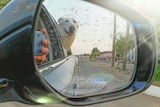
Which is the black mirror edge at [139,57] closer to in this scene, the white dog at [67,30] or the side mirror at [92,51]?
the side mirror at [92,51]

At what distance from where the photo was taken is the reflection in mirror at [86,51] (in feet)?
4.75

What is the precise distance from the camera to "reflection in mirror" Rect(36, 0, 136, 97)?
1.45m

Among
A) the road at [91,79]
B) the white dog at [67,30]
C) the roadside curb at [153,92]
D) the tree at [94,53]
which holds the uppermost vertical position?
the white dog at [67,30]

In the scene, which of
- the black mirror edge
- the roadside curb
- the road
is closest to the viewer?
the black mirror edge

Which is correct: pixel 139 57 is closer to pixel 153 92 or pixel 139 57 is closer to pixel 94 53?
pixel 94 53

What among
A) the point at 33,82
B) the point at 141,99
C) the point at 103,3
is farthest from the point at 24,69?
the point at 141,99

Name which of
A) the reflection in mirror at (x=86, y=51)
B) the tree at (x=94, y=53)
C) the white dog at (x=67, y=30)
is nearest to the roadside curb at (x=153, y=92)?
the reflection in mirror at (x=86, y=51)

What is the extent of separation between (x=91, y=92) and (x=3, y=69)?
Answer: 52 centimetres

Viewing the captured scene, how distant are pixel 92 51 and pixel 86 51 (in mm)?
61

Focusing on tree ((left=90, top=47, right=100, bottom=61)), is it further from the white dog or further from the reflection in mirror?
the white dog

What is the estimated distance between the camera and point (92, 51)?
1.57 m

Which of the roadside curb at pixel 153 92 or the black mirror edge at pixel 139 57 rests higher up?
the black mirror edge at pixel 139 57

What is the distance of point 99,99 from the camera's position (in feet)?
4.87

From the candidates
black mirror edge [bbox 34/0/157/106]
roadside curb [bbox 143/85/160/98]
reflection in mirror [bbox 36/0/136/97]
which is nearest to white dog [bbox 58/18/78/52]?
reflection in mirror [bbox 36/0/136/97]
